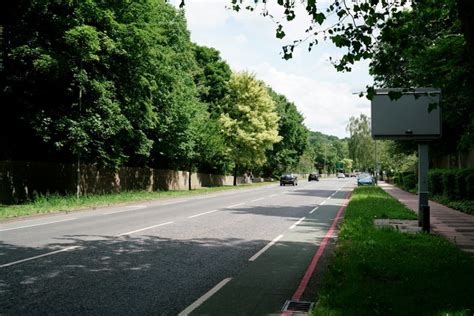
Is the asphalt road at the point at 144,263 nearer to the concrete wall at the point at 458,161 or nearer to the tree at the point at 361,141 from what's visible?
the concrete wall at the point at 458,161

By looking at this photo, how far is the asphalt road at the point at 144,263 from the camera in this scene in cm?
634

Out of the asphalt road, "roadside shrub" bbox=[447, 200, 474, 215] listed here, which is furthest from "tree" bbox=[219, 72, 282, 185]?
the asphalt road

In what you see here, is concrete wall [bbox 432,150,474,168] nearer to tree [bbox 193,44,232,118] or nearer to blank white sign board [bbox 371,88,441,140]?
blank white sign board [bbox 371,88,441,140]

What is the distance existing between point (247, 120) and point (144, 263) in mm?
50577

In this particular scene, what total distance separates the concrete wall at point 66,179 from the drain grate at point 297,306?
2088cm

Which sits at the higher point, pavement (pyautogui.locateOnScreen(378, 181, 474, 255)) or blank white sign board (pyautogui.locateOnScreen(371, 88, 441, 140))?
blank white sign board (pyautogui.locateOnScreen(371, 88, 441, 140))

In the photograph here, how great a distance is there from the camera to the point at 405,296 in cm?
619

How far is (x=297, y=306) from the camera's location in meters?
6.23

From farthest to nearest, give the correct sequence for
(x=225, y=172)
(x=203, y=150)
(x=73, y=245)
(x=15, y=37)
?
(x=225, y=172)
(x=203, y=150)
(x=15, y=37)
(x=73, y=245)

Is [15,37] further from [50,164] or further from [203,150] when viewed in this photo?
[203,150]

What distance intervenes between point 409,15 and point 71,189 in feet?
80.9

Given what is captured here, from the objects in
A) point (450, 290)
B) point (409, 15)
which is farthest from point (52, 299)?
point (409, 15)

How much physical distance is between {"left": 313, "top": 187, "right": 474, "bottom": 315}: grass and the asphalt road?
91 centimetres

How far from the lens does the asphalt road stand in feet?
20.8
